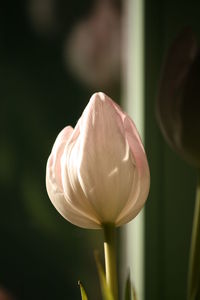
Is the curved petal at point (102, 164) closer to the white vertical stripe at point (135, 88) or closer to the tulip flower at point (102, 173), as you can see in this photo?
the tulip flower at point (102, 173)

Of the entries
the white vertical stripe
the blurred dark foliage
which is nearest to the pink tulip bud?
the white vertical stripe

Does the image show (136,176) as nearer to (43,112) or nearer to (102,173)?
(102,173)

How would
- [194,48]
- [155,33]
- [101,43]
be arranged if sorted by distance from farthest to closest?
1. [101,43]
2. [155,33]
3. [194,48]

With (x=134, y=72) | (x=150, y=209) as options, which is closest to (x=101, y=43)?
(x=134, y=72)

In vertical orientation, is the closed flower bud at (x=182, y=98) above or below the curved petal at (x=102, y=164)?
above

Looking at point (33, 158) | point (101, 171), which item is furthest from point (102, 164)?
point (33, 158)

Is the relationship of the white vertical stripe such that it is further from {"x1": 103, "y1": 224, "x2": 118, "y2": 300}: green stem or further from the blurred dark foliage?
{"x1": 103, "y1": 224, "x2": 118, "y2": 300}: green stem

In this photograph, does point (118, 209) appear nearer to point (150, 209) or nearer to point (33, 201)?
point (150, 209)

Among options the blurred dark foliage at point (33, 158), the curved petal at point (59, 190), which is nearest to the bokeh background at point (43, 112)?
the blurred dark foliage at point (33, 158)
